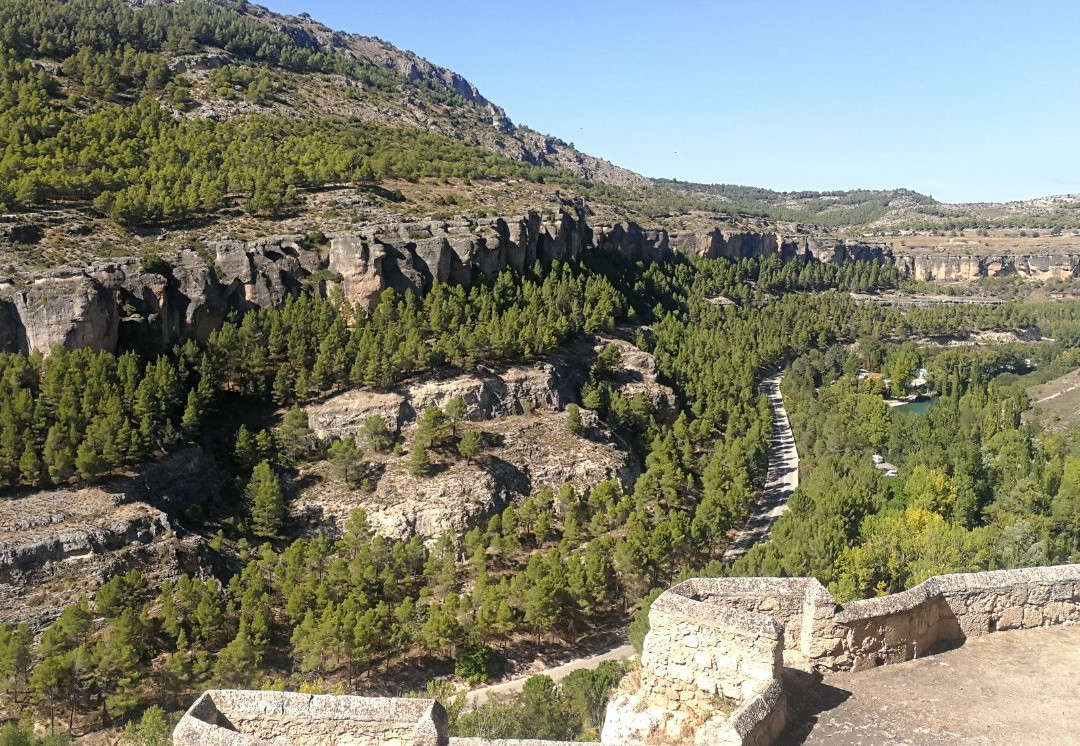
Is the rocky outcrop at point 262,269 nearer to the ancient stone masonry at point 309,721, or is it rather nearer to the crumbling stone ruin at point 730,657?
the ancient stone masonry at point 309,721

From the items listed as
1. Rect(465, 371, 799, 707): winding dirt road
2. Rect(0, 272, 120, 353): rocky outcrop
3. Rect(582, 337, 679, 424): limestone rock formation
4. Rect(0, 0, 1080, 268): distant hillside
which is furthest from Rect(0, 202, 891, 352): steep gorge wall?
Rect(465, 371, 799, 707): winding dirt road

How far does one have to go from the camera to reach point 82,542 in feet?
111

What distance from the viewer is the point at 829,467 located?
56.1 m

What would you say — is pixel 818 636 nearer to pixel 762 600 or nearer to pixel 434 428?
pixel 762 600

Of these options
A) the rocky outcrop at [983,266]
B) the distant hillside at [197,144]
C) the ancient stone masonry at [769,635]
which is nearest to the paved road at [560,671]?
the ancient stone masonry at [769,635]

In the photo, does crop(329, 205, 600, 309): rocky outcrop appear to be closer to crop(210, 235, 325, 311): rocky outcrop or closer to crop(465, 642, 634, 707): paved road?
crop(210, 235, 325, 311): rocky outcrop

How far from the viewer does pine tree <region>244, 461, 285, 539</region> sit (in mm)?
41656

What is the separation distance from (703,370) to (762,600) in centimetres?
5937

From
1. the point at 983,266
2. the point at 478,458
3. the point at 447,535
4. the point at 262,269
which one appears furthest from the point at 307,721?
the point at 983,266

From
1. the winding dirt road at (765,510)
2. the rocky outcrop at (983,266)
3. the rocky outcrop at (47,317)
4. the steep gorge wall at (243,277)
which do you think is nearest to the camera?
the winding dirt road at (765,510)

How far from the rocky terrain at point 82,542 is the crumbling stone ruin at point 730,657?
2298cm

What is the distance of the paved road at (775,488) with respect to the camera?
1965 inches

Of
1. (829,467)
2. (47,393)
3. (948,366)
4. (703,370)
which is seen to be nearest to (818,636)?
(47,393)

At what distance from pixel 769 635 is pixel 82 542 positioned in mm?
31288
